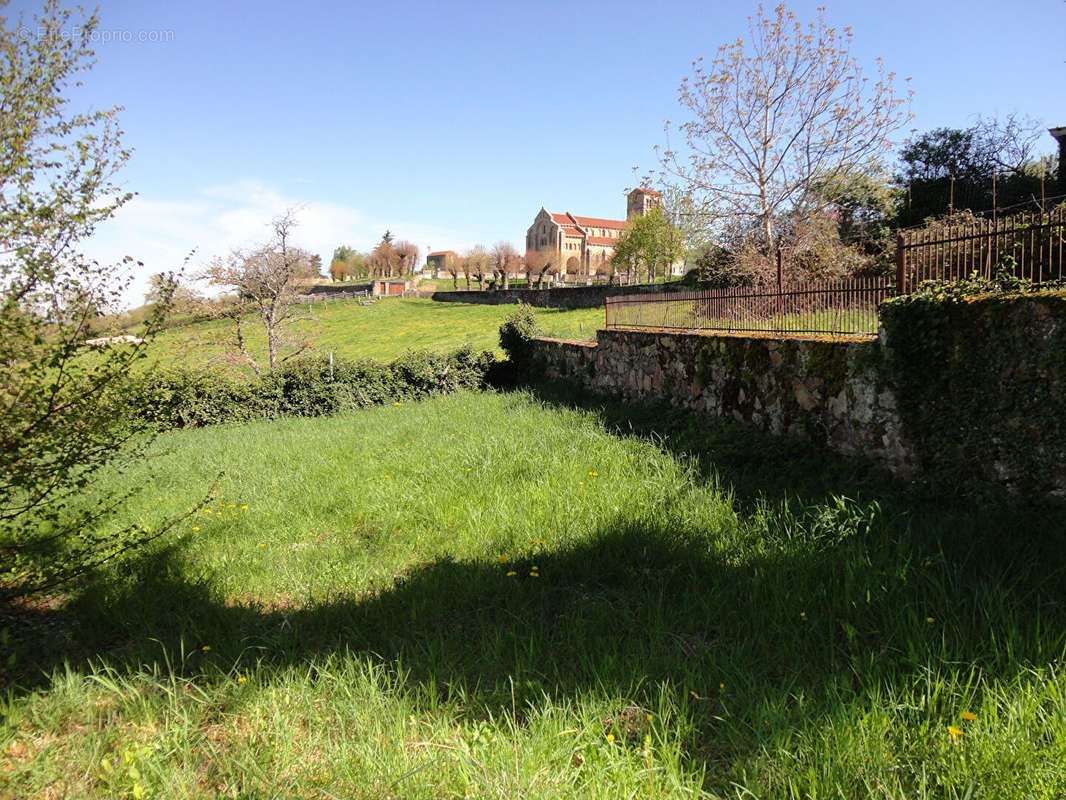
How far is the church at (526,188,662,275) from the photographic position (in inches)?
3659

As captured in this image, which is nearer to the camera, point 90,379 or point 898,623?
point 898,623

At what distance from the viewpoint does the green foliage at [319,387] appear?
1507 cm

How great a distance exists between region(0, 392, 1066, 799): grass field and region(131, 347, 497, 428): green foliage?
9.75 metres

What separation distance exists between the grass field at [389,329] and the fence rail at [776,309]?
5.06m

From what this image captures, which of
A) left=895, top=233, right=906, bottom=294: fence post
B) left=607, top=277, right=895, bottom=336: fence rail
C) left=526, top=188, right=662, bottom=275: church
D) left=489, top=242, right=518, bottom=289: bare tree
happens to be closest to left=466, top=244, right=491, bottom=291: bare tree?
left=489, top=242, right=518, bottom=289: bare tree

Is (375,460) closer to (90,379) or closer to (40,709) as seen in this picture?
(90,379)

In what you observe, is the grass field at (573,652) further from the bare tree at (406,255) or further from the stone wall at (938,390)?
the bare tree at (406,255)

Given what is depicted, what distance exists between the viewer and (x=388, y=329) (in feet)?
119

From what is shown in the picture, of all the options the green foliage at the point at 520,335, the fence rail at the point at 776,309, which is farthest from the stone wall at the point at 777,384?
the green foliage at the point at 520,335

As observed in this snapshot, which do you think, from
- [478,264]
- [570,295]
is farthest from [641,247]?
[478,264]

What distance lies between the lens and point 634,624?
3543mm

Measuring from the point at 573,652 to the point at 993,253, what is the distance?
5.63 meters

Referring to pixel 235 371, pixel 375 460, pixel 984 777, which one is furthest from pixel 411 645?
pixel 235 371

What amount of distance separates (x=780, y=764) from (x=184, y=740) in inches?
103
